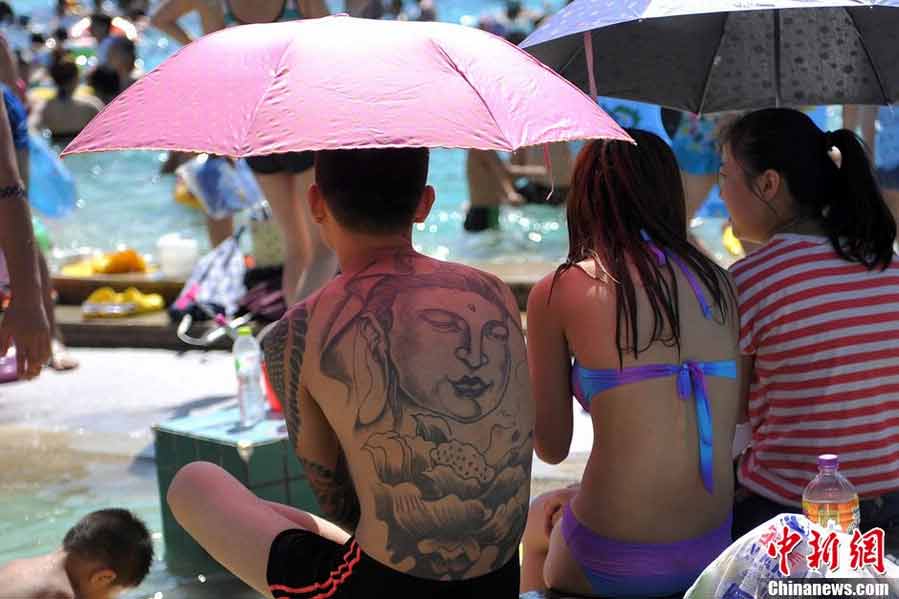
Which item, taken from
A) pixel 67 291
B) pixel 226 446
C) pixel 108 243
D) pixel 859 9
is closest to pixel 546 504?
pixel 226 446

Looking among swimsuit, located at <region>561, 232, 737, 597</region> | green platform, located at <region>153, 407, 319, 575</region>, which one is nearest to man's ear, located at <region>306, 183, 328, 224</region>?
swimsuit, located at <region>561, 232, 737, 597</region>

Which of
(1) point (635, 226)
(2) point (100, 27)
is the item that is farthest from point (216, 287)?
(2) point (100, 27)

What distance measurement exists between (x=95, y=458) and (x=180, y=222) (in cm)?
823

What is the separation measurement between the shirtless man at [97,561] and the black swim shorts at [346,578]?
2.61ft

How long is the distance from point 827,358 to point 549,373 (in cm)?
64

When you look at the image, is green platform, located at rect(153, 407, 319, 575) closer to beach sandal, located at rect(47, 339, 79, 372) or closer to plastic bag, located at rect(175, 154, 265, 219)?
beach sandal, located at rect(47, 339, 79, 372)

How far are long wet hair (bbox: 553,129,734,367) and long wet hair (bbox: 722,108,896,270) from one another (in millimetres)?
333

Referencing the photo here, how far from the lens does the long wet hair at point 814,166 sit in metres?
3.53

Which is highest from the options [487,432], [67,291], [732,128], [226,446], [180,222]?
[732,128]

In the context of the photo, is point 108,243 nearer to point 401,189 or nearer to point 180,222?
point 180,222

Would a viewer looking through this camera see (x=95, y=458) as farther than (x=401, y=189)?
Yes

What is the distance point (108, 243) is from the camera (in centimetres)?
1291

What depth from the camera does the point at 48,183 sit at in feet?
25.1

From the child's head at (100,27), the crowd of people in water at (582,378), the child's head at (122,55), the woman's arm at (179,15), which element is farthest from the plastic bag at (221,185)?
the child's head at (100,27)
